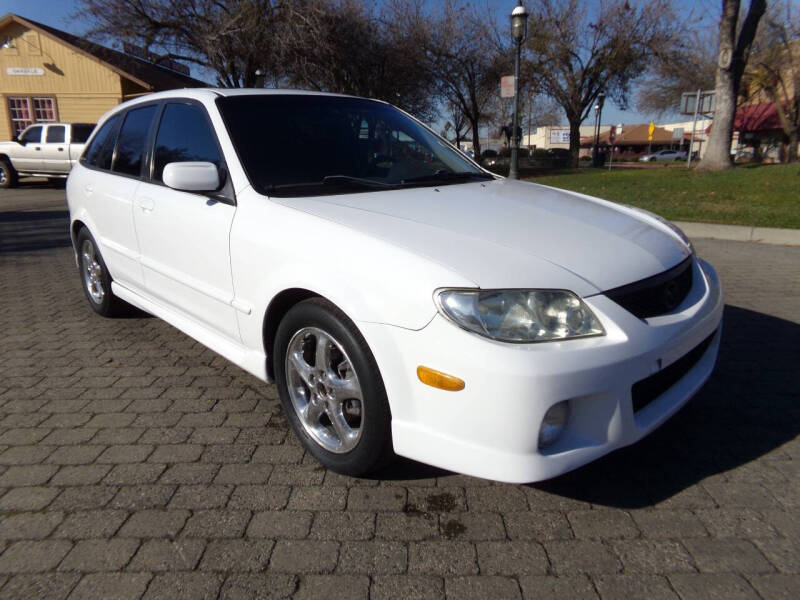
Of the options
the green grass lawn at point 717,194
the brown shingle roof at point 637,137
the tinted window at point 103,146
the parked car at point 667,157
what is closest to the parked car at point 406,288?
the tinted window at point 103,146

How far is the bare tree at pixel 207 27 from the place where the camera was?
20.0 metres

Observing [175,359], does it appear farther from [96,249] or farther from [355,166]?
[355,166]

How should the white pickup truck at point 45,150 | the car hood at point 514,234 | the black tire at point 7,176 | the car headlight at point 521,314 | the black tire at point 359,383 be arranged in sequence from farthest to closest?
the black tire at point 7,176 < the white pickup truck at point 45,150 < the black tire at point 359,383 < the car hood at point 514,234 < the car headlight at point 521,314

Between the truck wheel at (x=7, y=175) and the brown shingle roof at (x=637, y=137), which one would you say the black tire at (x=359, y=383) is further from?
the brown shingle roof at (x=637, y=137)

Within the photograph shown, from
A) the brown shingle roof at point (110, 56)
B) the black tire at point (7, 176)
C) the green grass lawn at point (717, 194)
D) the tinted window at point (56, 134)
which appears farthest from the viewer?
the brown shingle roof at point (110, 56)

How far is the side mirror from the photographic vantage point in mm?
2787

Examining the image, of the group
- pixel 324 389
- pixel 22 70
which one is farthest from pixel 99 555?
pixel 22 70

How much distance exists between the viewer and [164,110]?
3.71 m

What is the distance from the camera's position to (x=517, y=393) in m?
1.94

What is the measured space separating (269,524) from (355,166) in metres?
1.90

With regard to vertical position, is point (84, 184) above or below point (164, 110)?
below

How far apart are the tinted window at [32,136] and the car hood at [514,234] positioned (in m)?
18.8

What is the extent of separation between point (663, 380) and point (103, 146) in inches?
171

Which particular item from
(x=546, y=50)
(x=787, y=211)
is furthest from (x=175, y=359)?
(x=546, y=50)
